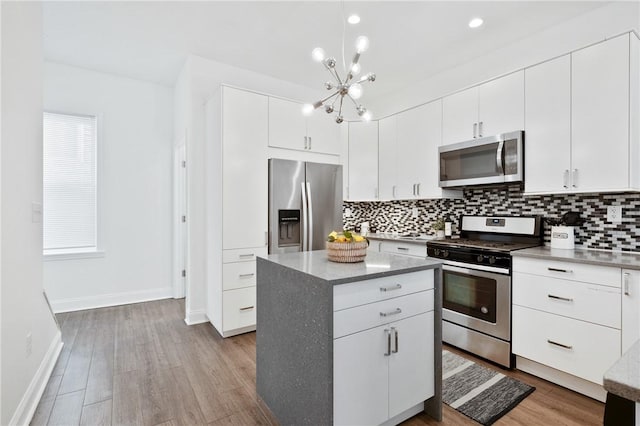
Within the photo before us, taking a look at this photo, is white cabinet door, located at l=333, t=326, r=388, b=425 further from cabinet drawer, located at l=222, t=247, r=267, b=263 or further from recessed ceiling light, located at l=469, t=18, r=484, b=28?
recessed ceiling light, located at l=469, t=18, r=484, b=28

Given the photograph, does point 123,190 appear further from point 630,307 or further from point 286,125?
point 630,307

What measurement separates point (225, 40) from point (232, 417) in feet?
11.0

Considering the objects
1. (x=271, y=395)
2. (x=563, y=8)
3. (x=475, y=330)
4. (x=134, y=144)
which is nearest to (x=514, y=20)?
(x=563, y=8)

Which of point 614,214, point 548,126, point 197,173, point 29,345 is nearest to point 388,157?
point 548,126

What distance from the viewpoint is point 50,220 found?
3.82 m

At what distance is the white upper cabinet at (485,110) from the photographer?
278 cm

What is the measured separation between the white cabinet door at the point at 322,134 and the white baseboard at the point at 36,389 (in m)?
2.99

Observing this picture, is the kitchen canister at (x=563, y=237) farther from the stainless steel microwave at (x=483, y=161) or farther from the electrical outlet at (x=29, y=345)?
the electrical outlet at (x=29, y=345)

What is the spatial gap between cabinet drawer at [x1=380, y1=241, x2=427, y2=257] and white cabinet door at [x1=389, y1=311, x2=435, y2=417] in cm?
147

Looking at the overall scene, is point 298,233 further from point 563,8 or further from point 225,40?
point 563,8

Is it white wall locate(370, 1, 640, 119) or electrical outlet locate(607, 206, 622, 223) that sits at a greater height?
white wall locate(370, 1, 640, 119)

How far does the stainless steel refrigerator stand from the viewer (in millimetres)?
3369

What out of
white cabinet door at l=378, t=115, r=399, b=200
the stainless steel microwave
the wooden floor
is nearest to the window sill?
the wooden floor

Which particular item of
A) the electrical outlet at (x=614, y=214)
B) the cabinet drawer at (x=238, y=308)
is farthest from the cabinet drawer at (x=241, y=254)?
the electrical outlet at (x=614, y=214)
